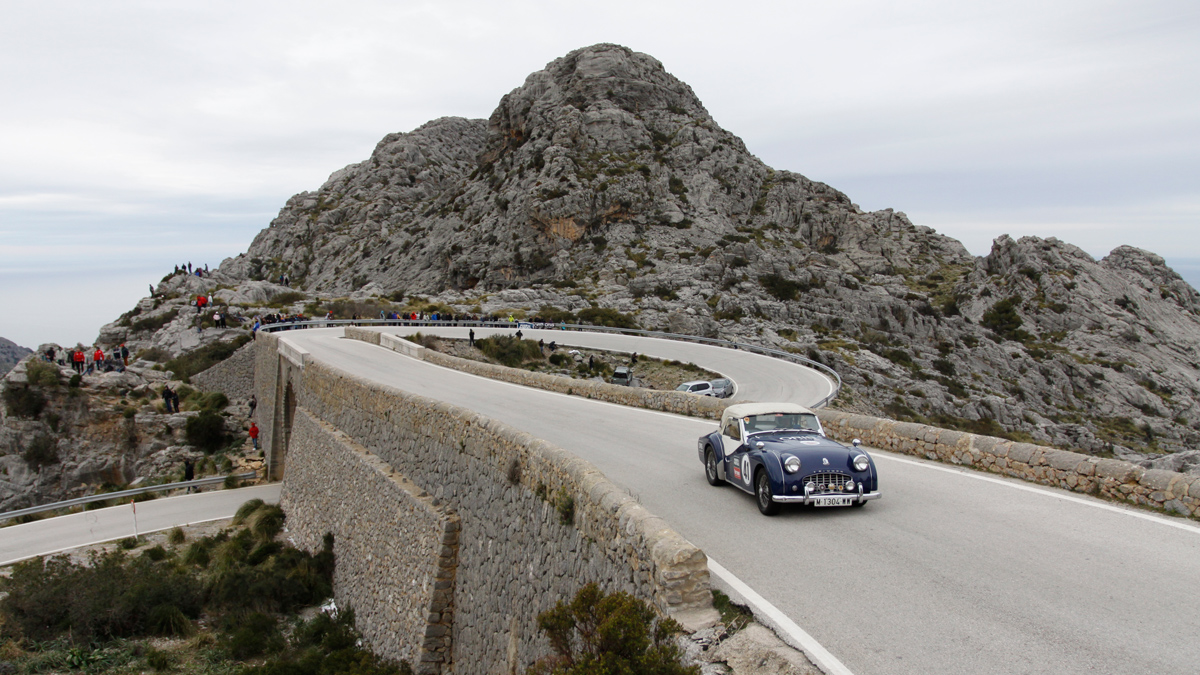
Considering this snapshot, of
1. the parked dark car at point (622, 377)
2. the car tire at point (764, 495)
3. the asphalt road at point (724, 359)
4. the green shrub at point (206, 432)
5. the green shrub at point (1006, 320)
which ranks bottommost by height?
the green shrub at point (206, 432)

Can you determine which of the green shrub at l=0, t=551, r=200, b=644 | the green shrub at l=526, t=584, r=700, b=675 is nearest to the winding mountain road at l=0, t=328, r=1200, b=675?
the green shrub at l=526, t=584, r=700, b=675

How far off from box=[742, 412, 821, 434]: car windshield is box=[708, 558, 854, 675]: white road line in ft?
10.2

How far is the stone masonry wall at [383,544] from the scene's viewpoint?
1116 cm

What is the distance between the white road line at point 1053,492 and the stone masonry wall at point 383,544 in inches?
293

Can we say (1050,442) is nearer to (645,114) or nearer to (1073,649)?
(1073,649)

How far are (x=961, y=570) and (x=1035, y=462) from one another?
12.2ft

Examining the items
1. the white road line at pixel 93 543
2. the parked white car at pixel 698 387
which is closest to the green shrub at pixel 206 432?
the white road line at pixel 93 543

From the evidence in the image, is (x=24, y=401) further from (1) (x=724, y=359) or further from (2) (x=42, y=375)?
(1) (x=724, y=359)

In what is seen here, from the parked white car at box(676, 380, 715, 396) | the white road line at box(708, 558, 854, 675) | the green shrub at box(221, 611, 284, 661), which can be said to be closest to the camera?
the white road line at box(708, 558, 854, 675)

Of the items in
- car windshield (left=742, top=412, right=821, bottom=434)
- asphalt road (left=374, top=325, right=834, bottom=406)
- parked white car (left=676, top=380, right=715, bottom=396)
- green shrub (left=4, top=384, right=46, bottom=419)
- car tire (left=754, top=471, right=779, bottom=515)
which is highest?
car windshield (left=742, top=412, right=821, bottom=434)

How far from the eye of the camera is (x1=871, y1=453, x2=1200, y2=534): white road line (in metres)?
7.10

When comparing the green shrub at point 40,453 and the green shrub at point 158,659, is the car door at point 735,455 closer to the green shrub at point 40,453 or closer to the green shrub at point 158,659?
the green shrub at point 158,659

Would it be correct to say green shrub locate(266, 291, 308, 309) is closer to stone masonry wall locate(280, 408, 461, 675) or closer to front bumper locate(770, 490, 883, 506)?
stone masonry wall locate(280, 408, 461, 675)

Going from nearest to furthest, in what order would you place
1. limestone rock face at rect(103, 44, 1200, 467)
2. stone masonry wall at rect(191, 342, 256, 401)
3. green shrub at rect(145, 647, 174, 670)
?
green shrub at rect(145, 647, 174, 670) < stone masonry wall at rect(191, 342, 256, 401) < limestone rock face at rect(103, 44, 1200, 467)
